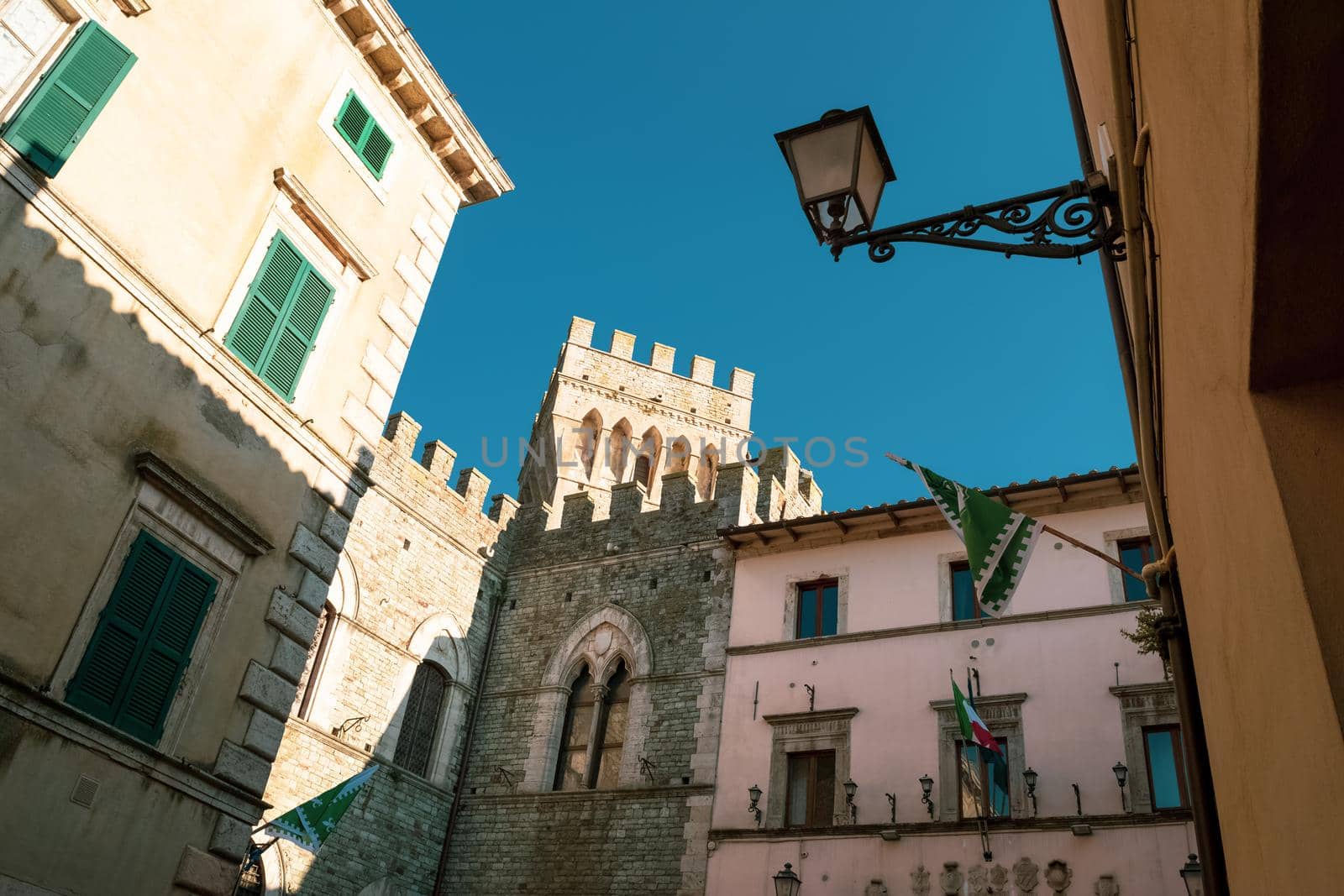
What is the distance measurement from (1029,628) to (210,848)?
35.4ft

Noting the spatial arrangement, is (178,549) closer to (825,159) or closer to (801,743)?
(825,159)

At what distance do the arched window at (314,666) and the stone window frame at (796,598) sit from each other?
697 centimetres

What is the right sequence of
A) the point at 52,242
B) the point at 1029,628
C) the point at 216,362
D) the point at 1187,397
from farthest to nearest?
the point at 1029,628, the point at 216,362, the point at 52,242, the point at 1187,397

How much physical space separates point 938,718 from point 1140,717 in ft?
8.52

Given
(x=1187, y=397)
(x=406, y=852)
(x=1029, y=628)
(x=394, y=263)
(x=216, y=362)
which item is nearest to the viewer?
(x=1187, y=397)

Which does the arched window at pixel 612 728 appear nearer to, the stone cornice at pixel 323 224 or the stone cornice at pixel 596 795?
the stone cornice at pixel 596 795

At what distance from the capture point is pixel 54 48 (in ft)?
25.5

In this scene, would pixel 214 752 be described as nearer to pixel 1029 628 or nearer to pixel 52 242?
pixel 52 242

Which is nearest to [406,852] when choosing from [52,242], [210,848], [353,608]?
[353,608]

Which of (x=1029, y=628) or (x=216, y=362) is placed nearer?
(x=216, y=362)

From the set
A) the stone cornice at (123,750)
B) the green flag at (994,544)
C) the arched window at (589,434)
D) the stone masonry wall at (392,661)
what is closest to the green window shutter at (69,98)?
the stone cornice at (123,750)

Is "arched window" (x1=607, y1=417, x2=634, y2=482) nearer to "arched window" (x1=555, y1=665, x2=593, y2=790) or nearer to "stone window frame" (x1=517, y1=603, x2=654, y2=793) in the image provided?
"stone window frame" (x1=517, y1=603, x2=654, y2=793)

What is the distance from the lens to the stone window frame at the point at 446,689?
1755cm

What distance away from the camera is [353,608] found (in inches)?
674
